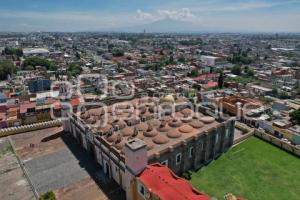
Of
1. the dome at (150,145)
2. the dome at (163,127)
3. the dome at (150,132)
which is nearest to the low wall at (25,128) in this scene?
the dome at (150,132)

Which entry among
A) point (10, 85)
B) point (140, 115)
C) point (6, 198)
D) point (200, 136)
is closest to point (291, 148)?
point (200, 136)

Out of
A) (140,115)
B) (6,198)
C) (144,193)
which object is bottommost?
(6,198)

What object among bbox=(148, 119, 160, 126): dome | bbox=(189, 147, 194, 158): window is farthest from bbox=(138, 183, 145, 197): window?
bbox=(148, 119, 160, 126): dome

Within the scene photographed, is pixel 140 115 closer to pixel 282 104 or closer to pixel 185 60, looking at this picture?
pixel 282 104

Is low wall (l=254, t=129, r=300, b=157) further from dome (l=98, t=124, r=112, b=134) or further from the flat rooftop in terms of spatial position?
dome (l=98, t=124, r=112, b=134)

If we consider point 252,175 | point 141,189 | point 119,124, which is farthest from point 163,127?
point 252,175

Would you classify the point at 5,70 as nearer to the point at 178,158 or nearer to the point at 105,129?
the point at 105,129
